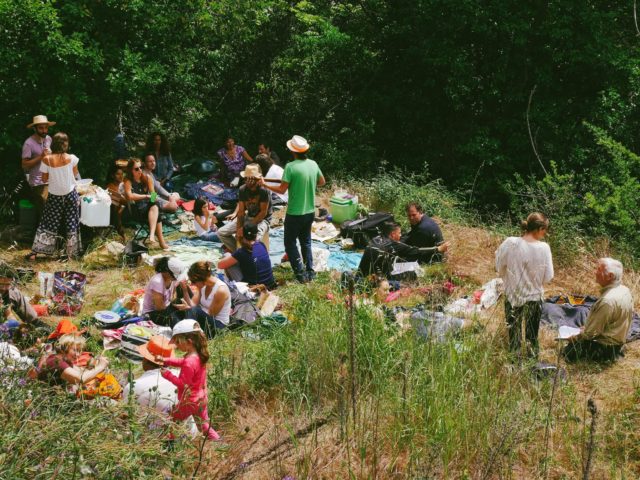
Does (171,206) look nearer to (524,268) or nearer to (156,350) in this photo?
(156,350)

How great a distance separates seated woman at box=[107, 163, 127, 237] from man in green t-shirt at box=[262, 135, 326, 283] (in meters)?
2.53

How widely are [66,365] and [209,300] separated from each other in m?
1.96

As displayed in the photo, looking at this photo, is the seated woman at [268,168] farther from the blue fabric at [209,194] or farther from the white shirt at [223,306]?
the white shirt at [223,306]

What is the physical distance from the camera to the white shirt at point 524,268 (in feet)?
18.4

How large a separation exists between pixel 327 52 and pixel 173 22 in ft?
14.6

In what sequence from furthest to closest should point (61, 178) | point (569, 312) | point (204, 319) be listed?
point (61, 178) → point (569, 312) → point (204, 319)

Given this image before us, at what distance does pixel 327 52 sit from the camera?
1446cm

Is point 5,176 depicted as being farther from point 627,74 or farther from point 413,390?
point 627,74

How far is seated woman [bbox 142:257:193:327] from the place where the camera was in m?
6.69

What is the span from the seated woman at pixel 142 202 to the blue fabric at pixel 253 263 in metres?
1.85

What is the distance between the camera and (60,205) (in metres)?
8.54

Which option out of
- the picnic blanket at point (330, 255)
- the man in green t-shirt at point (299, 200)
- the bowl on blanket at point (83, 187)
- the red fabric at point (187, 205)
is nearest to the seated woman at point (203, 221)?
the picnic blanket at point (330, 255)

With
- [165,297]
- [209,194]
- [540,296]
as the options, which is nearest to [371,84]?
[209,194]

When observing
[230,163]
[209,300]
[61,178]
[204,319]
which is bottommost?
[204,319]
